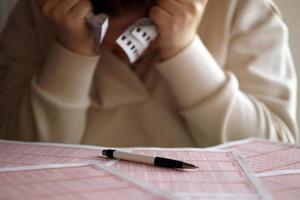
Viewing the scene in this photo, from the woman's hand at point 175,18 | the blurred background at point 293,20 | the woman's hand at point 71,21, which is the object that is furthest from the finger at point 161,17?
the blurred background at point 293,20

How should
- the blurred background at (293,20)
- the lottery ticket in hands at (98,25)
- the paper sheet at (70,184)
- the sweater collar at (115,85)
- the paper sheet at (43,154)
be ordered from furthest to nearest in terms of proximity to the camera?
the blurred background at (293,20) → the sweater collar at (115,85) → the lottery ticket in hands at (98,25) → the paper sheet at (43,154) → the paper sheet at (70,184)

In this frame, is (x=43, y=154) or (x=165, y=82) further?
(x=165, y=82)

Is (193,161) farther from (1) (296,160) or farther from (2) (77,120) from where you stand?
(2) (77,120)

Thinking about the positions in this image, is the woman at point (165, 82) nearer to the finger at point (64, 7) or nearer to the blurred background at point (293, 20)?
the finger at point (64, 7)

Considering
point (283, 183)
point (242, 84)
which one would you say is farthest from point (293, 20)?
point (283, 183)

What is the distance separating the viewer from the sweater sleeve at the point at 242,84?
25.1 inches

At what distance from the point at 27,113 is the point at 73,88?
94 millimetres

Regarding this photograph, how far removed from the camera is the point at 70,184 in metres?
0.37

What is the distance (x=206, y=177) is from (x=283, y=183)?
7 cm

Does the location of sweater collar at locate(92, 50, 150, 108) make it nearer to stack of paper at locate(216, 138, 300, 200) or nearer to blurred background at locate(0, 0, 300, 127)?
stack of paper at locate(216, 138, 300, 200)

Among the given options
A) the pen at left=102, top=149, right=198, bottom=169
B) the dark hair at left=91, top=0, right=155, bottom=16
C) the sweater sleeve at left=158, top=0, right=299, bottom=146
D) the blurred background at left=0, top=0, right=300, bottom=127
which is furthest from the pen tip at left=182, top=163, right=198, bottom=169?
the blurred background at left=0, top=0, right=300, bottom=127

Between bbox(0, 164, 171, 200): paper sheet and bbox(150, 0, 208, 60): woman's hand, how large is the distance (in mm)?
285

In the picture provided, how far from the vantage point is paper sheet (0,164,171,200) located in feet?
1.12

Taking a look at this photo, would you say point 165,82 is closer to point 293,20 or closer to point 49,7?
point 49,7
